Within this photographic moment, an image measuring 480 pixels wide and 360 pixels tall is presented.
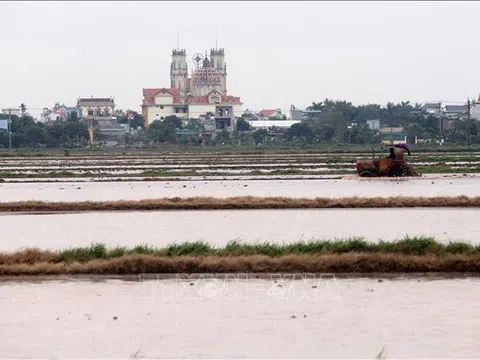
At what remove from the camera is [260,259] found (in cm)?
1224

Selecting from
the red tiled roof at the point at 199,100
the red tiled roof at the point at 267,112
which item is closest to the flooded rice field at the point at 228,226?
the red tiled roof at the point at 199,100

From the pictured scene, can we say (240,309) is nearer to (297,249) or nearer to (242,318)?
(242,318)

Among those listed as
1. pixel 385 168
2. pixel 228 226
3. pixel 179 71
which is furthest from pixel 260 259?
pixel 179 71

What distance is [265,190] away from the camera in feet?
86.8

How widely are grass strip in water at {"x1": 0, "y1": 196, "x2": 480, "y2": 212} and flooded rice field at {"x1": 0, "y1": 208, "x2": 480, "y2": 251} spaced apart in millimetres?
→ 519

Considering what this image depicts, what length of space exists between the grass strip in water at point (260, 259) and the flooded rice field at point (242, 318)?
0.33m

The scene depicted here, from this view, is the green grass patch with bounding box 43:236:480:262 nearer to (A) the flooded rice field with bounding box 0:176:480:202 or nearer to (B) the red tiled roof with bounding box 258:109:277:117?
(A) the flooded rice field with bounding box 0:176:480:202

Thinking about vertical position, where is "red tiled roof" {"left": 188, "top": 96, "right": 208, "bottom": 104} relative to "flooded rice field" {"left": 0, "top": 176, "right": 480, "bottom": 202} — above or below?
above

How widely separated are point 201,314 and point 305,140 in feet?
309

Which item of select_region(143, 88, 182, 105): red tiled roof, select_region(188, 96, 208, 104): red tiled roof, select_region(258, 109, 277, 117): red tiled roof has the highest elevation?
select_region(143, 88, 182, 105): red tiled roof

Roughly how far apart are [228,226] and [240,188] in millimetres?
9906

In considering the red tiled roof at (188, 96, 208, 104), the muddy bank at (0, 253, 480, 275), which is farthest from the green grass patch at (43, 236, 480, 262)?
the red tiled roof at (188, 96, 208, 104)

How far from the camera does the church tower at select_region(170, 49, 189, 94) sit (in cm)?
18575

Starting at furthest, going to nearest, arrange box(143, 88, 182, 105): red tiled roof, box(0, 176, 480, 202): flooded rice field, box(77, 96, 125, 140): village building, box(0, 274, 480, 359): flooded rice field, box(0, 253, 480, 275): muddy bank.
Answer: box(143, 88, 182, 105): red tiled roof
box(77, 96, 125, 140): village building
box(0, 176, 480, 202): flooded rice field
box(0, 253, 480, 275): muddy bank
box(0, 274, 480, 359): flooded rice field
